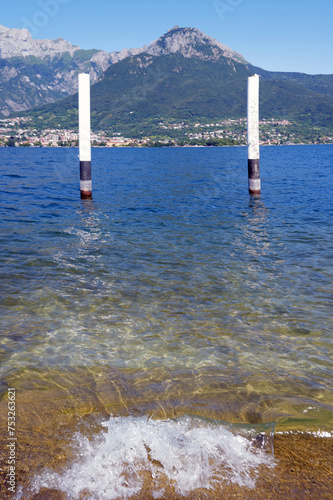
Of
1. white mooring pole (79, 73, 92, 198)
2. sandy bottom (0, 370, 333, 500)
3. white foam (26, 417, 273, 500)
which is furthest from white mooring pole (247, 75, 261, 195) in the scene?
white foam (26, 417, 273, 500)

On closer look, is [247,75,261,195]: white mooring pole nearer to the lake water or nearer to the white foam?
the lake water

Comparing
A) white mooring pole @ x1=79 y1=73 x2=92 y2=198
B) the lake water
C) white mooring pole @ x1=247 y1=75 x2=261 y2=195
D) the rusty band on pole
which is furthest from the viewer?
white mooring pole @ x1=247 y1=75 x2=261 y2=195

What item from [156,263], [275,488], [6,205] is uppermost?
[6,205]

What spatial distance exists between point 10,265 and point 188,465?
940 cm

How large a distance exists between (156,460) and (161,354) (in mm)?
2741

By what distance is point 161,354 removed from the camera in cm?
681

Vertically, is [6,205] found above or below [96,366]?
above

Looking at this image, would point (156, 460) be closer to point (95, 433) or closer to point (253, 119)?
point (95, 433)

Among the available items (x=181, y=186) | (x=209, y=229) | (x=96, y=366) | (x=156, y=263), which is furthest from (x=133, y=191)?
(x=96, y=366)

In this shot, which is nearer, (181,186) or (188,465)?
(188,465)

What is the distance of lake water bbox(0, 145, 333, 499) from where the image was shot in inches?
163

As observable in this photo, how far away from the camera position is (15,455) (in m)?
4.16

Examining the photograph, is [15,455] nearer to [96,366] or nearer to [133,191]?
[96,366]

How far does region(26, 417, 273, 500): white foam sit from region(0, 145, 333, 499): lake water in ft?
0.05
